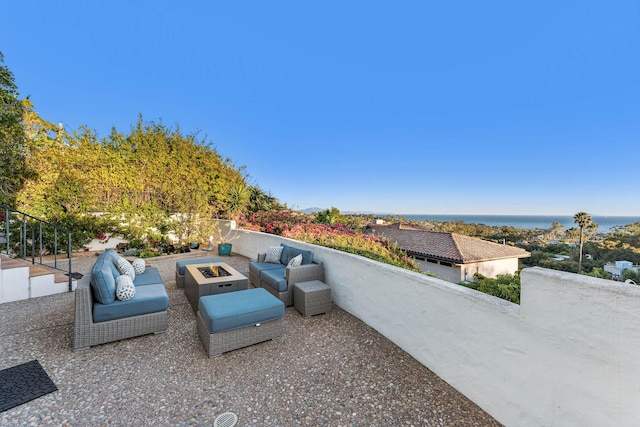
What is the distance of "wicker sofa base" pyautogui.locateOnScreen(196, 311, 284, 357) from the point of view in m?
2.86

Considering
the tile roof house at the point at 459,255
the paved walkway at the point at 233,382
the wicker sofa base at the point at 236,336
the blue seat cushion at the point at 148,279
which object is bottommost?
the tile roof house at the point at 459,255

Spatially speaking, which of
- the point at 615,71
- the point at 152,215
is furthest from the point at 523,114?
the point at 152,215

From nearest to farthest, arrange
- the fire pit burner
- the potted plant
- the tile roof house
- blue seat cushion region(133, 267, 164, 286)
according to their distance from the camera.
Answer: blue seat cushion region(133, 267, 164, 286) < the fire pit burner < the potted plant < the tile roof house

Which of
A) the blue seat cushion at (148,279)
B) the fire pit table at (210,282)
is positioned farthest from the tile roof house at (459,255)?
the blue seat cushion at (148,279)

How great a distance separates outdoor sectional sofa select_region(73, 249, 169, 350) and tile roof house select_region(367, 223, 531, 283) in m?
10.4

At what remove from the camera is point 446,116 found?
44.0 ft

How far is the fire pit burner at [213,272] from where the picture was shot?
15.1 feet

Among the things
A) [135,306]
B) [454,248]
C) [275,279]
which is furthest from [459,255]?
[135,306]

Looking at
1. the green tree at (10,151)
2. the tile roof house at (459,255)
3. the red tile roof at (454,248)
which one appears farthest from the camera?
the red tile roof at (454,248)

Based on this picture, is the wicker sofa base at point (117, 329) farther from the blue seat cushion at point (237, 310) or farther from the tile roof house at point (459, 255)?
the tile roof house at point (459, 255)

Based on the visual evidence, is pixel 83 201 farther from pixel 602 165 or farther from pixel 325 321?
pixel 602 165

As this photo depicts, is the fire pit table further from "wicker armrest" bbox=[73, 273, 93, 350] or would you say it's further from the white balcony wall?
the white balcony wall

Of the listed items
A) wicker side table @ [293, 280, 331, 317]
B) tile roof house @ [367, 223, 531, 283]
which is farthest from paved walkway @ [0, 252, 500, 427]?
tile roof house @ [367, 223, 531, 283]

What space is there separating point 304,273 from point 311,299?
613mm
